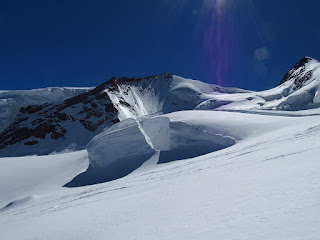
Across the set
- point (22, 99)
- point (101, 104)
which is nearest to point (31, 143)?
point (101, 104)

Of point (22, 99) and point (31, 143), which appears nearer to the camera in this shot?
point (31, 143)

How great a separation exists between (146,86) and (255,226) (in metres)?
80.7

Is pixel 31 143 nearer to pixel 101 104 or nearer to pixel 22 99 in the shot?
pixel 101 104

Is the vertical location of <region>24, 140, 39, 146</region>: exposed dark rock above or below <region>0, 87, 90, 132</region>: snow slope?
below

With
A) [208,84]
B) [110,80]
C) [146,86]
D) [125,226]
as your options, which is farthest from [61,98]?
[125,226]

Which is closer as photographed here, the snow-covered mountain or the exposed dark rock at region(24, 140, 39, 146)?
the snow-covered mountain

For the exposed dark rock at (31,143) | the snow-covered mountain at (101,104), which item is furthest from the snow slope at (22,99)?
the exposed dark rock at (31,143)

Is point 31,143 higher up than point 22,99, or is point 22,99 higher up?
point 22,99

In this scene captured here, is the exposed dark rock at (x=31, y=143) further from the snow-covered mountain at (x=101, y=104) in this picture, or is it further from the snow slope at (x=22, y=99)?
the snow slope at (x=22, y=99)

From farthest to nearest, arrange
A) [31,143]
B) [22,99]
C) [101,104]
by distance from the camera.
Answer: [22,99], [101,104], [31,143]

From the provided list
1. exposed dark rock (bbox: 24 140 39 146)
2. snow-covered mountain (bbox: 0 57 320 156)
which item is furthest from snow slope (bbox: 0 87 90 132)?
exposed dark rock (bbox: 24 140 39 146)

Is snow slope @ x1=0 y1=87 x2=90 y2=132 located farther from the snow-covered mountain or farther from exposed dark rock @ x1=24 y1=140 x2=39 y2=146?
exposed dark rock @ x1=24 y1=140 x2=39 y2=146

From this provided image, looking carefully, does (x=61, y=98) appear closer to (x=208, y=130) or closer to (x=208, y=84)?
(x=208, y=84)

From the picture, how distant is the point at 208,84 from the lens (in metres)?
83.9
